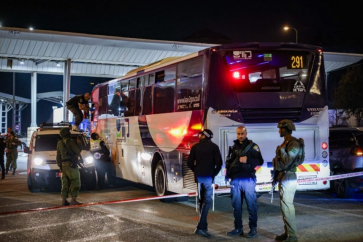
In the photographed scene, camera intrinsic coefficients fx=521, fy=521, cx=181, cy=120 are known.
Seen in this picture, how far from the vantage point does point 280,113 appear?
11430mm

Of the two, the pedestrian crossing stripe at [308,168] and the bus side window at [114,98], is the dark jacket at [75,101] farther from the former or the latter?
the pedestrian crossing stripe at [308,168]

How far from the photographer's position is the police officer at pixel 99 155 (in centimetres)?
1628

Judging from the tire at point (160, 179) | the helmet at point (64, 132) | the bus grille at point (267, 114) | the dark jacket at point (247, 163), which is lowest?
the tire at point (160, 179)

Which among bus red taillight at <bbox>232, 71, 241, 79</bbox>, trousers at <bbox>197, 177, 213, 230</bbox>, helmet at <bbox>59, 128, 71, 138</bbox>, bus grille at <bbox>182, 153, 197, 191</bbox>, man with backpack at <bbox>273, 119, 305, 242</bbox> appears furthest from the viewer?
helmet at <bbox>59, 128, 71, 138</bbox>

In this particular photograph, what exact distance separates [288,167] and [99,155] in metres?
9.29

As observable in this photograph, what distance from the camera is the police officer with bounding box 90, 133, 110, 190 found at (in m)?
16.3

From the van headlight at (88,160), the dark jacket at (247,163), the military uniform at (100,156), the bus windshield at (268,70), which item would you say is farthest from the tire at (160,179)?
the dark jacket at (247,163)

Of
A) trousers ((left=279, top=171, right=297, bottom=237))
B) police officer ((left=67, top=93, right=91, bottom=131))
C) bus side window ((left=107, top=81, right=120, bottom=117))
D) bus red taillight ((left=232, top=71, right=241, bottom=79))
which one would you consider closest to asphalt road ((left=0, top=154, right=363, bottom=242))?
trousers ((left=279, top=171, right=297, bottom=237))

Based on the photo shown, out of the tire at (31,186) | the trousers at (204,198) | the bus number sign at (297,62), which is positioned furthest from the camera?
the tire at (31,186)

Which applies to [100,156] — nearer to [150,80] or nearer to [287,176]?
[150,80]

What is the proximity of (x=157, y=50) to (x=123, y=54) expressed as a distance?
7.25ft

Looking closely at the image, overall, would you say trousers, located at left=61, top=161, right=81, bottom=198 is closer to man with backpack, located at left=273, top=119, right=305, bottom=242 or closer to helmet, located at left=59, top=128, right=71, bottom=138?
helmet, located at left=59, top=128, right=71, bottom=138

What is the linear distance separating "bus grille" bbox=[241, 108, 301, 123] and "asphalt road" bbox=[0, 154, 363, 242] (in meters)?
2.02

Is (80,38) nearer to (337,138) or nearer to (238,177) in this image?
(337,138)
